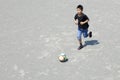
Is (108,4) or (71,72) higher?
(108,4)

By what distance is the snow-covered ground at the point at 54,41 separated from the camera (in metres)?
11.6

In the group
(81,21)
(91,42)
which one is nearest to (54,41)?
(91,42)

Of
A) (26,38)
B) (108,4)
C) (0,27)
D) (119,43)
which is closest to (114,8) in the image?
(108,4)

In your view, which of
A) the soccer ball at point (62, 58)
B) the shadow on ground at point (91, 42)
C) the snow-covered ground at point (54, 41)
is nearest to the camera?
the snow-covered ground at point (54, 41)

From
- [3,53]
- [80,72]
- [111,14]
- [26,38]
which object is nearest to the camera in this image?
[80,72]

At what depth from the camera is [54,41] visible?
1353cm

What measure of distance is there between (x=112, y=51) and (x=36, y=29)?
4.02m

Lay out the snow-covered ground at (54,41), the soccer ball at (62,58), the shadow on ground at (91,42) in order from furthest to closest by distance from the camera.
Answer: the shadow on ground at (91,42) < the soccer ball at (62,58) < the snow-covered ground at (54,41)

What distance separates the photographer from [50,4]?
16734mm

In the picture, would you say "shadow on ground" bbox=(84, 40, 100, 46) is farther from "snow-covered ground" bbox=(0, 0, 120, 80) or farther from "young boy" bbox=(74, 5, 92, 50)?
"young boy" bbox=(74, 5, 92, 50)

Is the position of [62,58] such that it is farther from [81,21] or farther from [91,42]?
[91,42]

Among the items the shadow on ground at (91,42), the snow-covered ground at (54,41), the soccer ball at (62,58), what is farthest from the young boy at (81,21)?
the soccer ball at (62,58)

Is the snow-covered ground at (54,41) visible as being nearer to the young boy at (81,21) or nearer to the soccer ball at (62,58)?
the soccer ball at (62,58)

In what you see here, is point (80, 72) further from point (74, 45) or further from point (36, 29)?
point (36, 29)
